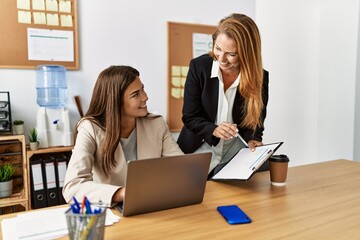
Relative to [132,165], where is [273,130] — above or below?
below

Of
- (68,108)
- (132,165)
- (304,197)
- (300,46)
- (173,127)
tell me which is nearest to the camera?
(132,165)

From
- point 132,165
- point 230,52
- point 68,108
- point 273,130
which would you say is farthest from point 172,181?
point 273,130

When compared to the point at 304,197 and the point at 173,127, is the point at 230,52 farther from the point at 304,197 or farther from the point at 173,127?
the point at 173,127

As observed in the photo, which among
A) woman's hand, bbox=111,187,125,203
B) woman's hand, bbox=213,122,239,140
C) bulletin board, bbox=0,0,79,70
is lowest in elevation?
woman's hand, bbox=111,187,125,203

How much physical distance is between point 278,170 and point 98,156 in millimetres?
742

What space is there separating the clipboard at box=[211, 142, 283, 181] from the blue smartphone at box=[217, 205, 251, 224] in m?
Answer: 0.23

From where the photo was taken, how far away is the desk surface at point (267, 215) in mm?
955

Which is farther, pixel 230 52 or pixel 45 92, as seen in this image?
pixel 45 92

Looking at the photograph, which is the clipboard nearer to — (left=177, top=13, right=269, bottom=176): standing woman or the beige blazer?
(left=177, top=13, right=269, bottom=176): standing woman

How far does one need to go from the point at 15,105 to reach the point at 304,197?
84.7 inches

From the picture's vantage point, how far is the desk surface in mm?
955

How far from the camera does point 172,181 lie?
108 cm

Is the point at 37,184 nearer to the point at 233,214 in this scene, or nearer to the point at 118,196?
the point at 118,196

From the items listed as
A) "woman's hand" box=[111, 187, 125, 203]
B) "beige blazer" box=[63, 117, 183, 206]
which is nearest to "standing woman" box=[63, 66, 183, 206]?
"beige blazer" box=[63, 117, 183, 206]
